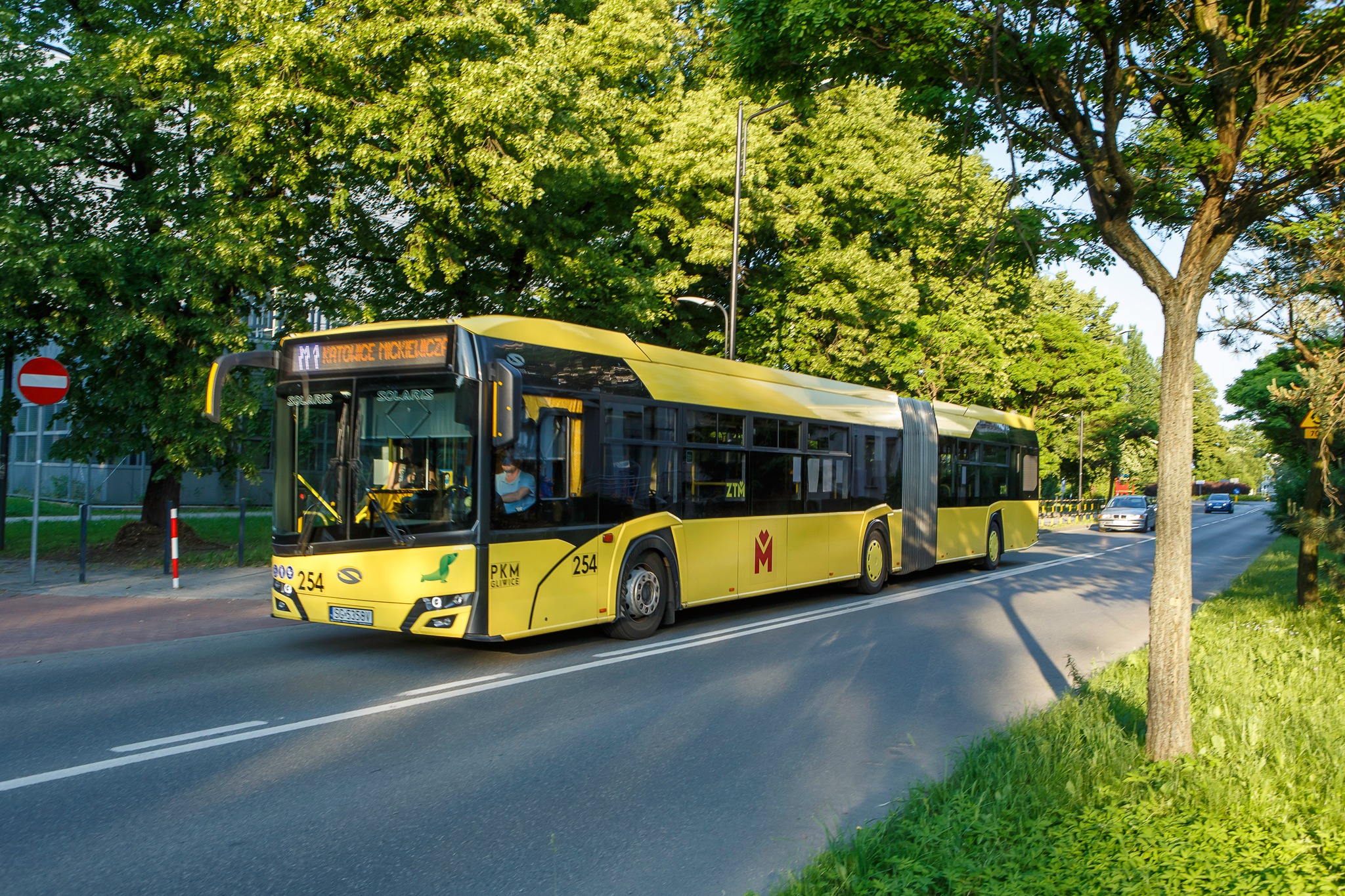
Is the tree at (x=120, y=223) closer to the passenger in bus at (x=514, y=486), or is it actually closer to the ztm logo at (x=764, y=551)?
the passenger in bus at (x=514, y=486)

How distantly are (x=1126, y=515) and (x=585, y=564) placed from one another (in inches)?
1416

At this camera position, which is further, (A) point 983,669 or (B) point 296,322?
(B) point 296,322

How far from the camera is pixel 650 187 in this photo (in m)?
23.0

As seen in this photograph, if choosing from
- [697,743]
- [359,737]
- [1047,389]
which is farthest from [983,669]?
[1047,389]

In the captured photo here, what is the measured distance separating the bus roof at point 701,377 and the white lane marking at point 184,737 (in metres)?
3.62

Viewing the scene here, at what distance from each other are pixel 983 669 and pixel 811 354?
15.9 meters

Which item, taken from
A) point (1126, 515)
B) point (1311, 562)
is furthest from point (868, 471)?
point (1126, 515)

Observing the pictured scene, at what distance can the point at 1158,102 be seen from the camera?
7.09 m

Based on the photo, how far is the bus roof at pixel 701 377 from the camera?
29.2 ft

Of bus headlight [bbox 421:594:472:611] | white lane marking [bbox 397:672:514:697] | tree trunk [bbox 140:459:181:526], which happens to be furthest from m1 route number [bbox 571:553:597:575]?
tree trunk [bbox 140:459:181:526]

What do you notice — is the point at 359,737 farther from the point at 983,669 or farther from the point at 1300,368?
the point at 1300,368

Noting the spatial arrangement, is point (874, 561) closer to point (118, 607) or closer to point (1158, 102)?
point (1158, 102)

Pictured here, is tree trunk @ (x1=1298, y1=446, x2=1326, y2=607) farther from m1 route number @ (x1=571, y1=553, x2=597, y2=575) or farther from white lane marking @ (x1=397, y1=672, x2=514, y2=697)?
white lane marking @ (x1=397, y1=672, x2=514, y2=697)

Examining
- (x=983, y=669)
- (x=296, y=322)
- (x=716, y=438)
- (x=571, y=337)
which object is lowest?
(x=983, y=669)
